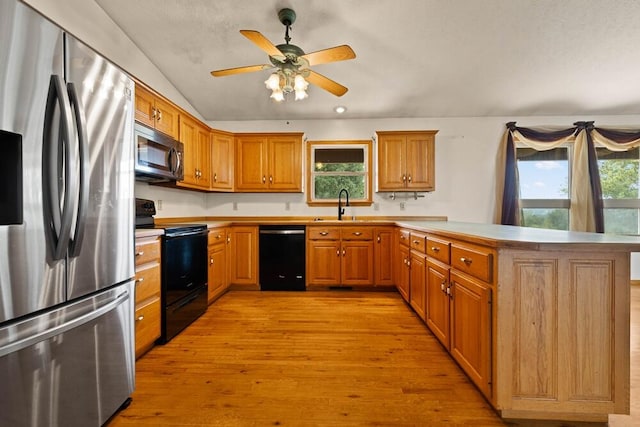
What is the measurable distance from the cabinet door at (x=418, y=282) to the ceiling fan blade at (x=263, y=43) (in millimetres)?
2052

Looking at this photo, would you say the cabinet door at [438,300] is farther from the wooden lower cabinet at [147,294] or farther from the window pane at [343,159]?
the window pane at [343,159]

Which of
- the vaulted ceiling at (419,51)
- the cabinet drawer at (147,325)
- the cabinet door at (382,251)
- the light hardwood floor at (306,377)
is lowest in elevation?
the light hardwood floor at (306,377)

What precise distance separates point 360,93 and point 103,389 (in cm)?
359

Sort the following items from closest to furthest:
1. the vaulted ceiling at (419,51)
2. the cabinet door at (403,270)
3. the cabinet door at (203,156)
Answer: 1. the vaulted ceiling at (419,51)
2. the cabinet door at (403,270)
3. the cabinet door at (203,156)

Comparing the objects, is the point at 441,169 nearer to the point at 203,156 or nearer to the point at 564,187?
the point at 564,187

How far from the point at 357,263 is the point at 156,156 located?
99.3 inches

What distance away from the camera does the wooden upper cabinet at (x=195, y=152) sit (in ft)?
9.84

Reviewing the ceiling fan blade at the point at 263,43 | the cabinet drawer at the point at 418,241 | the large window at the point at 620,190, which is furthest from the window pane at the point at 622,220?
the ceiling fan blade at the point at 263,43

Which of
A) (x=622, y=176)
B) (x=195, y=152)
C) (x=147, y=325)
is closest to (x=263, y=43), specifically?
(x=195, y=152)

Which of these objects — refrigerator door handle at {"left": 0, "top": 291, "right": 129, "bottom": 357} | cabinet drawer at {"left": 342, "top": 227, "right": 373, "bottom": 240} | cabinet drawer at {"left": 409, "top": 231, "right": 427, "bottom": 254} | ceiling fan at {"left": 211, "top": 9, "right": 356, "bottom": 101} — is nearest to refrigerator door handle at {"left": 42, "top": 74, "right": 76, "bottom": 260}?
refrigerator door handle at {"left": 0, "top": 291, "right": 129, "bottom": 357}

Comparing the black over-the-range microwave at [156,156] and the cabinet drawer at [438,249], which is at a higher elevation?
the black over-the-range microwave at [156,156]

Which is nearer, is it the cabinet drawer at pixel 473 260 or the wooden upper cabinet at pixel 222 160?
the cabinet drawer at pixel 473 260

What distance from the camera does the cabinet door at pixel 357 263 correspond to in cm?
348

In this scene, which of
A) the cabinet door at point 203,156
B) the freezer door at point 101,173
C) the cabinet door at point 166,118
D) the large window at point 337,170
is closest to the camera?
the freezer door at point 101,173
